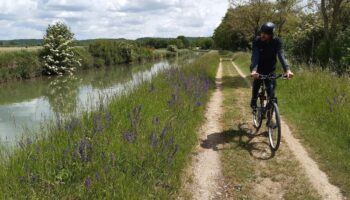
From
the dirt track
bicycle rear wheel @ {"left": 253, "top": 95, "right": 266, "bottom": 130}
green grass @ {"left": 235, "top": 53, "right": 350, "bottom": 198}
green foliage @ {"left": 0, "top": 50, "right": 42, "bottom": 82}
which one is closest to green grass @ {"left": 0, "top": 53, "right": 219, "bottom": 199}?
the dirt track

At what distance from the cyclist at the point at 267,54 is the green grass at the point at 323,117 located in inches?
56.8

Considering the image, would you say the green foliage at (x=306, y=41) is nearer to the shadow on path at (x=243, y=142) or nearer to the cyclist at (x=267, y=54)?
the shadow on path at (x=243, y=142)

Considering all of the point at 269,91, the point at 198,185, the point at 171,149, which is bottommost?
the point at 198,185

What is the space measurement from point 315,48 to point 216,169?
1834 cm

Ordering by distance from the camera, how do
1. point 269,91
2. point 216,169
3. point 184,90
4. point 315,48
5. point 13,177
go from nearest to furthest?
point 13,177 → point 216,169 → point 269,91 → point 184,90 → point 315,48

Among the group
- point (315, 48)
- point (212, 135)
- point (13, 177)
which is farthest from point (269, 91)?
point (315, 48)

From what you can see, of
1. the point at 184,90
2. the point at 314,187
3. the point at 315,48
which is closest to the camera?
the point at 314,187

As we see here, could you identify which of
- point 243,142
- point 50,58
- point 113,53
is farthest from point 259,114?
point 113,53

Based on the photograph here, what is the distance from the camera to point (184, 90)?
34.0 ft

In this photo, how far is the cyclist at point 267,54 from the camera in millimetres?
6961

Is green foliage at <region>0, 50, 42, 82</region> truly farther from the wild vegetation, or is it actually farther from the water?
the water

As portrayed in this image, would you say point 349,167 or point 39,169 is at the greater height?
point 39,169

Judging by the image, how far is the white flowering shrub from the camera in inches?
1607

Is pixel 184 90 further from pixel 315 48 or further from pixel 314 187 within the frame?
pixel 315 48
